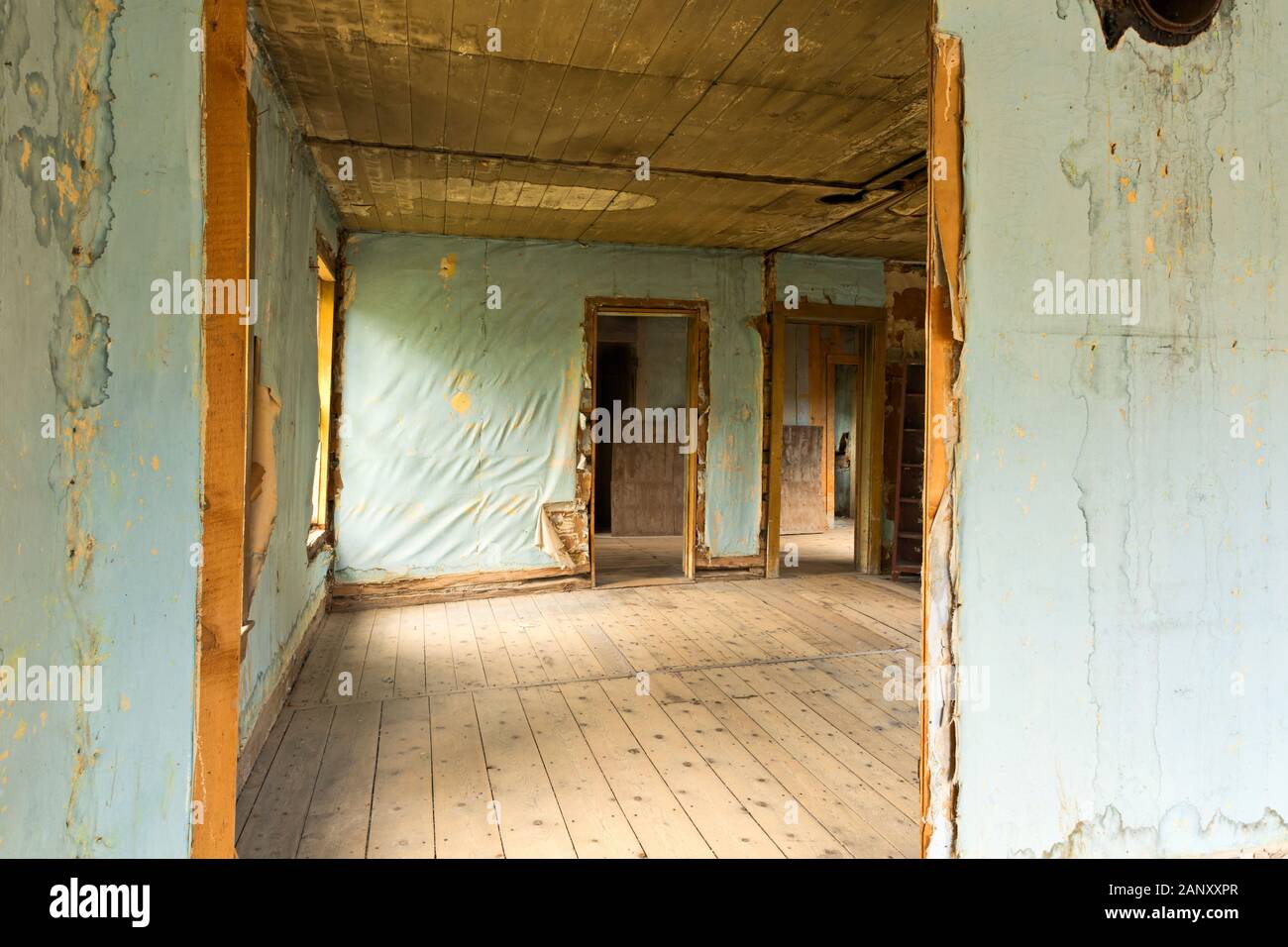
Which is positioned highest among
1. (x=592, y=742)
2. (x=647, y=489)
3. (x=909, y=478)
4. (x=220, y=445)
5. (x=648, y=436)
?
(x=648, y=436)

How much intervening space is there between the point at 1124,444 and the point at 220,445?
2039 millimetres

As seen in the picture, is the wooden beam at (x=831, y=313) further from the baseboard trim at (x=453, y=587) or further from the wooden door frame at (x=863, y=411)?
the baseboard trim at (x=453, y=587)

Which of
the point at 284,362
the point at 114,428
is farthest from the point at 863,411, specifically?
the point at 114,428

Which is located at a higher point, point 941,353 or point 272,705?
point 941,353

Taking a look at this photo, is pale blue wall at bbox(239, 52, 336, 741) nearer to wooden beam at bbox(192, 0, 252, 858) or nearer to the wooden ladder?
wooden beam at bbox(192, 0, 252, 858)

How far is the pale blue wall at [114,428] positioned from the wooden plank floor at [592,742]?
39.9 inches

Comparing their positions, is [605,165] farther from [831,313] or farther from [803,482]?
[803,482]

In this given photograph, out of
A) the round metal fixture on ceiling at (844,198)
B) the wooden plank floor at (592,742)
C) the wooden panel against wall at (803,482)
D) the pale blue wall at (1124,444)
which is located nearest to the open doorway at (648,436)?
the wooden panel against wall at (803,482)

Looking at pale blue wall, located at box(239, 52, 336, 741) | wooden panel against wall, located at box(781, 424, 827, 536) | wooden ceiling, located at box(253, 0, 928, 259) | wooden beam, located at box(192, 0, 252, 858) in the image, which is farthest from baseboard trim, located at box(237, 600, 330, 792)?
wooden panel against wall, located at box(781, 424, 827, 536)

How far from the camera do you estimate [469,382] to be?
588 cm

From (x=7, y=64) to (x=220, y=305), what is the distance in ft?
1.50

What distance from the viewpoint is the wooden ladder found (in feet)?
21.5

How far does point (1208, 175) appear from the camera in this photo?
2.05 meters

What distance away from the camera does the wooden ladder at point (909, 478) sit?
655 centimetres
